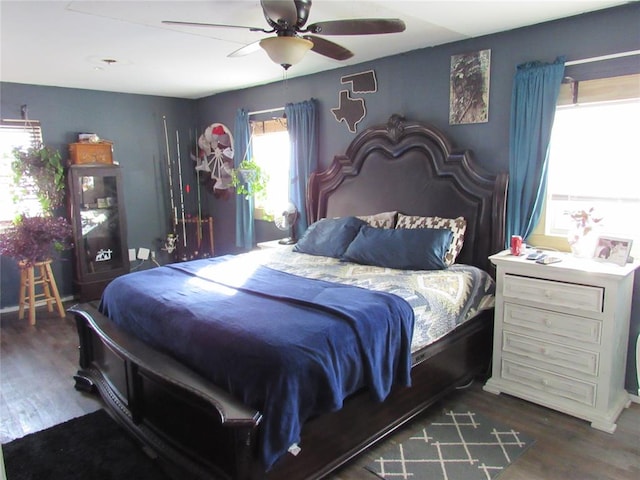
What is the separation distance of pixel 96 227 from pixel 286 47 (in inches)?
151

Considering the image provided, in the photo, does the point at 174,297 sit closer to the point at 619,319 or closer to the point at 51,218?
the point at 619,319

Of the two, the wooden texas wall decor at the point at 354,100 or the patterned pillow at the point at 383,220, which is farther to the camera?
the wooden texas wall decor at the point at 354,100

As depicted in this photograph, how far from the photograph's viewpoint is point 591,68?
9.12 feet

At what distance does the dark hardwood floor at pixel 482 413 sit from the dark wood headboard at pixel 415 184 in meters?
1.02

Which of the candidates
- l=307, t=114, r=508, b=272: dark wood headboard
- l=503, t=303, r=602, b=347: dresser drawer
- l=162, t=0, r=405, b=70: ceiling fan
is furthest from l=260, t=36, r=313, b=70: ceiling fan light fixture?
l=503, t=303, r=602, b=347: dresser drawer

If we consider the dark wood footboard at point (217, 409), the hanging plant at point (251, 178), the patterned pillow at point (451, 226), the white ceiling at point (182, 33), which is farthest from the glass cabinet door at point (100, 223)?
the patterned pillow at point (451, 226)

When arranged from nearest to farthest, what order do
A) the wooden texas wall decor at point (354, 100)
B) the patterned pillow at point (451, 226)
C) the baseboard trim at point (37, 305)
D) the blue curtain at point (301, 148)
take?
the patterned pillow at point (451, 226) < the wooden texas wall decor at point (354, 100) < the blue curtain at point (301, 148) < the baseboard trim at point (37, 305)

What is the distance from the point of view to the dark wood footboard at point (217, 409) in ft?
5.97

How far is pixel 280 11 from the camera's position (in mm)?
2088

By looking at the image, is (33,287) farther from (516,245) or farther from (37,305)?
(516,245)

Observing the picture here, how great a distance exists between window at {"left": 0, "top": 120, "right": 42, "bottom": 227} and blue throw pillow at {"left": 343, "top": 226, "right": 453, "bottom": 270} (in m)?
3.50

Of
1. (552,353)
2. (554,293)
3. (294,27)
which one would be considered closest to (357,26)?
(294,27)

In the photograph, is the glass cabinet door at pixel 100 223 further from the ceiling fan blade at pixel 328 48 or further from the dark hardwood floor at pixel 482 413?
the ceiling fan blade at pixel 328 48

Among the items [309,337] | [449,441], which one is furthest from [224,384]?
[449,441]
